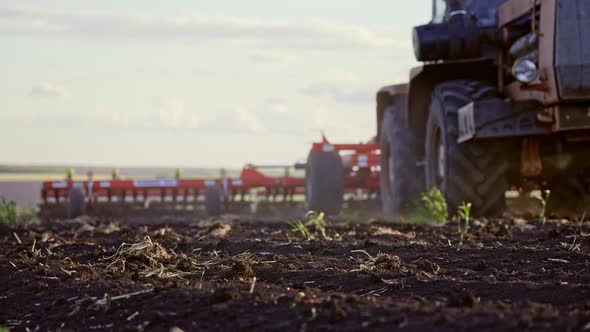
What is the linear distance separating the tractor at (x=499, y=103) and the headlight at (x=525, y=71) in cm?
1

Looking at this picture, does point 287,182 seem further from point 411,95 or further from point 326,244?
point 326,244

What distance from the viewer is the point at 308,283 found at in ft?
20.0

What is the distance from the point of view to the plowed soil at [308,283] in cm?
433

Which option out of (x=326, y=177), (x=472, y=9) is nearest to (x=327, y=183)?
(x=326, y=177)

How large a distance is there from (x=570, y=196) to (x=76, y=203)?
961cm

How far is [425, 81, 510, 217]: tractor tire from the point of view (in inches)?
444

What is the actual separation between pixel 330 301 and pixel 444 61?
7.73 meters

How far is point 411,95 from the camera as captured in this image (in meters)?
13.0

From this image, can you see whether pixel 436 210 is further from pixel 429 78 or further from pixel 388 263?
pixel 388 263

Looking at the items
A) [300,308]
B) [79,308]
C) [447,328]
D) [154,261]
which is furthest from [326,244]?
[447,328]

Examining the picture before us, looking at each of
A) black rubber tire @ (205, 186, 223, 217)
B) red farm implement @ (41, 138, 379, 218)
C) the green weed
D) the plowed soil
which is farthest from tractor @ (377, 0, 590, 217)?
black rubber tire @ (205, 186, 223, 217)

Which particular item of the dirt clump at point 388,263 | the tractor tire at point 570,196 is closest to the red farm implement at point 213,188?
the tractor tire at point 570,196

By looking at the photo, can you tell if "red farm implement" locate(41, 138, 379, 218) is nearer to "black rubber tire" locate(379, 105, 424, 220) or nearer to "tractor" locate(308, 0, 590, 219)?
"black rubber tire" locate(379, 105, 424, 220)

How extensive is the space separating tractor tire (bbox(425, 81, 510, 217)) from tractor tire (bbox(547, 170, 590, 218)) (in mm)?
1243
